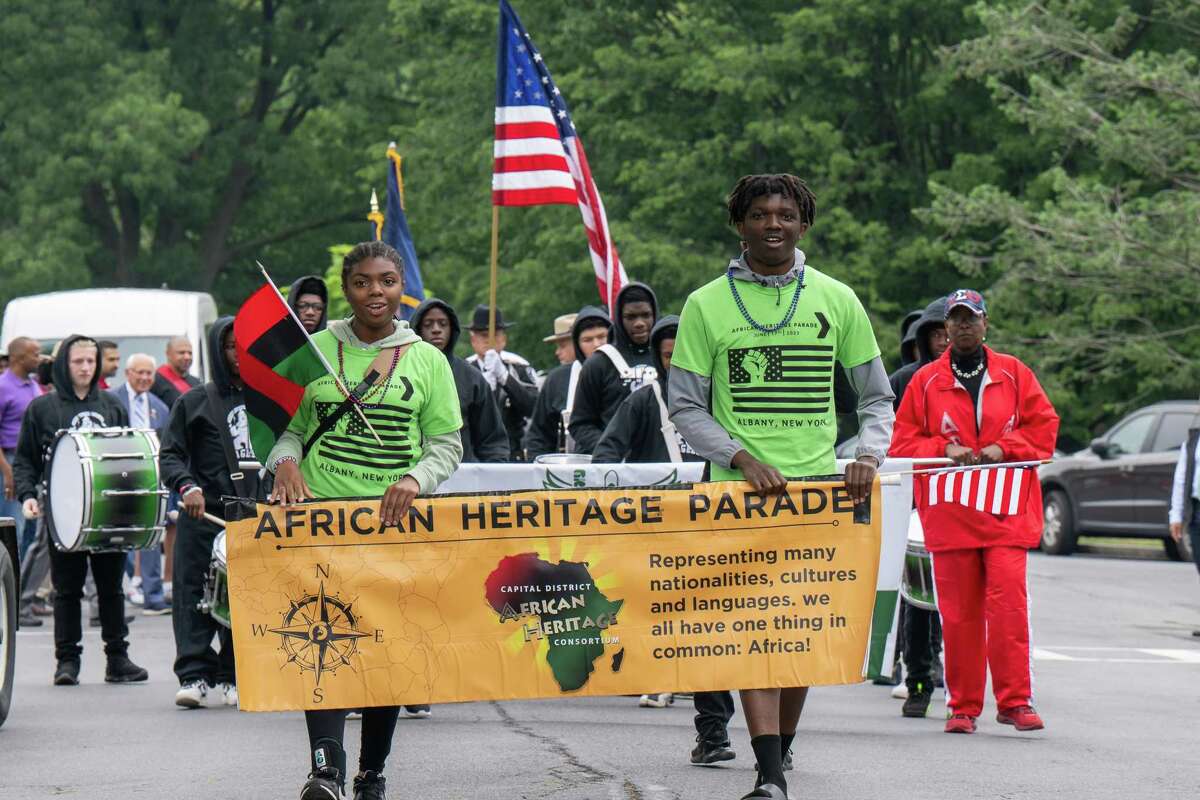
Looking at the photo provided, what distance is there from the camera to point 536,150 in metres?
15.9

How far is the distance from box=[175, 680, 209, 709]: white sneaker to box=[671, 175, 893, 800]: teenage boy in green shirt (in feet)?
14.6

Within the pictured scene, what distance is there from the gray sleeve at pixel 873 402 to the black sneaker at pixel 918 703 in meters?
3.69

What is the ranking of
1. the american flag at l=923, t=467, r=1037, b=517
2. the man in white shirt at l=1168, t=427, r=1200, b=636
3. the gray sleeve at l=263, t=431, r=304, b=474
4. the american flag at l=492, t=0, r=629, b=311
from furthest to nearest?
the american flag at l=492, t=0, r=629, b=311, the man in white shirt at l=1168, t=427, r=1200, b=636, the american flag at l=923, t=467, r=1037, b=517, the gray sleeve at l=263, t=431, r=304, b=474

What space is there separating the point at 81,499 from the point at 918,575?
4.50 meters

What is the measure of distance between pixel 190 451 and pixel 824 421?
4475mm

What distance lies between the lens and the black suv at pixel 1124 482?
23875 millimetres

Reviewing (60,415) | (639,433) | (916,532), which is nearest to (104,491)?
(60,415)

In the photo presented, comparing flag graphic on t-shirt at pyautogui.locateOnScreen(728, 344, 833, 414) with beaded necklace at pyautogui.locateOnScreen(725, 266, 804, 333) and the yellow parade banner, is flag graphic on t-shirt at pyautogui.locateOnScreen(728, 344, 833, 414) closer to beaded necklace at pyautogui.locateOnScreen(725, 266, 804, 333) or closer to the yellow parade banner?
beaded necklace at pyautogui.locateOnScreen(725, 266, 804, 333)

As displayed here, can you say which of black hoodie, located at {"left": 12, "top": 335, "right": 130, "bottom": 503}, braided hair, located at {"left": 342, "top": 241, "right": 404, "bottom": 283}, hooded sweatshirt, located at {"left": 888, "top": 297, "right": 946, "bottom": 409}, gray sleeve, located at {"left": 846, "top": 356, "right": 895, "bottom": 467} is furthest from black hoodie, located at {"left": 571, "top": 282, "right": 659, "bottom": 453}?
braided hair, located at {"left": 342, "top": 241, "right": 404, "bottom": 283}

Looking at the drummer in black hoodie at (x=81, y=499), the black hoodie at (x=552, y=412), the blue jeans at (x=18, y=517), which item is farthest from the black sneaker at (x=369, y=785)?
the blue jeans at (x=18, y=517)

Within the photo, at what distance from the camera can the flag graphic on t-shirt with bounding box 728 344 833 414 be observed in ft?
23.2

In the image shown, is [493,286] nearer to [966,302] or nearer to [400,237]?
[400,237]

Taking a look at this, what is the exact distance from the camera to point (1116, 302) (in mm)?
28562

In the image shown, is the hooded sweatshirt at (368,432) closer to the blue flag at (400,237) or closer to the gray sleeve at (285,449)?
the gray sleeve at (285,449)
